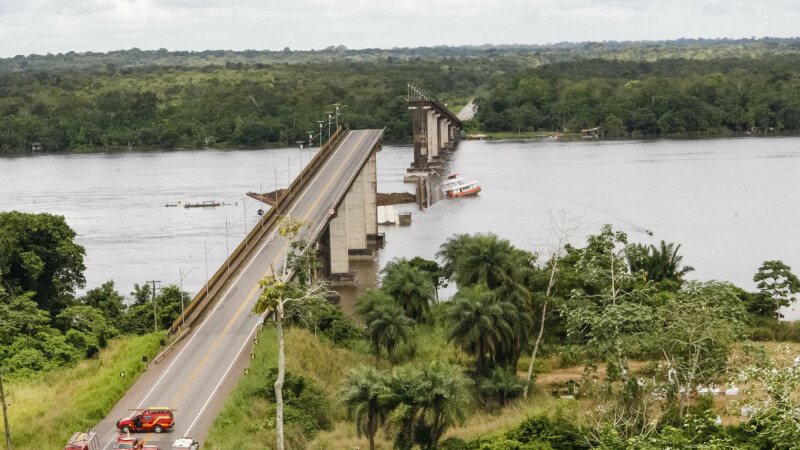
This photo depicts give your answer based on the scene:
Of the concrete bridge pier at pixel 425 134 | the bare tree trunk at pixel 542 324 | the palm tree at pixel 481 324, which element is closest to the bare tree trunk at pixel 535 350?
the bare tree trunk at pixel 542 324

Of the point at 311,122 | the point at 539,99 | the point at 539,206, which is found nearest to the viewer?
the point at 539,206

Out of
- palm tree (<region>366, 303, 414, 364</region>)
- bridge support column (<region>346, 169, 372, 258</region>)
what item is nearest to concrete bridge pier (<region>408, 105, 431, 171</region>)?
bridge support column (<region>346, 169, 372, 258</region>)

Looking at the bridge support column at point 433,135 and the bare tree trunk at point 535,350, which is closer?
the bare tree trunk at point 535,350

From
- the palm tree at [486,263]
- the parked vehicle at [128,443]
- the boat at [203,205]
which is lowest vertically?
the boat at [203,205]

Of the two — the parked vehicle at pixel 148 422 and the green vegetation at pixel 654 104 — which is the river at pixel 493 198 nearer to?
the green vegetation at pixel 654 104

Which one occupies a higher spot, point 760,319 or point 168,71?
point 168,71

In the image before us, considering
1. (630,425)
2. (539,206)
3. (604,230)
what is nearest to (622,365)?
(630,425)

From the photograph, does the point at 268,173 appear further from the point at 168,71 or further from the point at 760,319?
the point at 168,71
